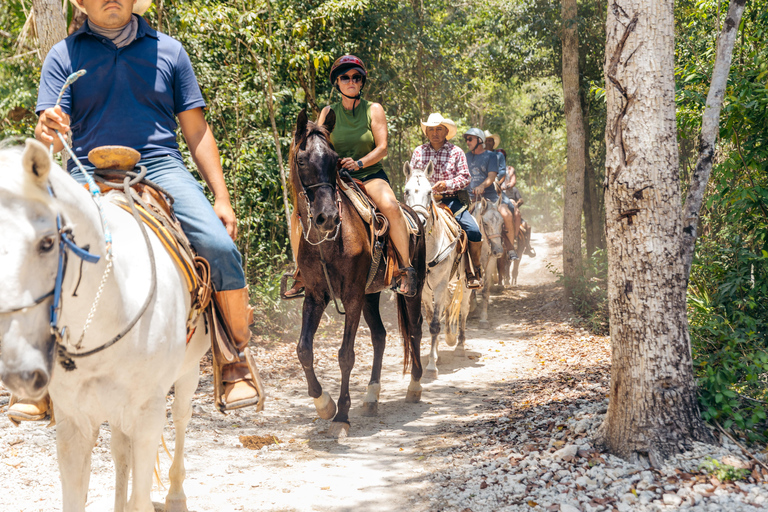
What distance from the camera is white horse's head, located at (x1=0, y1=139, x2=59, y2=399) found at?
183 centimetres

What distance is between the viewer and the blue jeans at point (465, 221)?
30.1 feet

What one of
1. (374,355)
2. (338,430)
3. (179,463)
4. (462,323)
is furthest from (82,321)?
(462,323)

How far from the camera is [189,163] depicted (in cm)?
940

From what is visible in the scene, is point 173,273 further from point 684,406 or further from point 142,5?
point 684,406

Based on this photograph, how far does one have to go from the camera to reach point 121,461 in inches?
118

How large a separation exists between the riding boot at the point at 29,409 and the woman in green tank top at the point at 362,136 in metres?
3.43

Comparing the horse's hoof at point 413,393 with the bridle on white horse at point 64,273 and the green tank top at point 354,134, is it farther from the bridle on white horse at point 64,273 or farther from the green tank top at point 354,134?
the bridle on white horse at point 64,273

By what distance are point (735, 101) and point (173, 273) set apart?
504 centimetres

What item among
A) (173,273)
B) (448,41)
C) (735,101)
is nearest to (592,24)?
(448,41)

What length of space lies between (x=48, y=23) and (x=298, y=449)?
4917 mm

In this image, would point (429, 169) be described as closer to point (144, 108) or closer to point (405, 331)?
point (405, 331)

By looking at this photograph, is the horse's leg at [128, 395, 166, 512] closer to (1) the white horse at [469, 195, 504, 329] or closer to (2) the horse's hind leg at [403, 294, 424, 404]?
(2) the horse's hind leg at [403, 294, 424, 404]

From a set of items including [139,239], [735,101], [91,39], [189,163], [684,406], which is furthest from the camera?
[189,163]

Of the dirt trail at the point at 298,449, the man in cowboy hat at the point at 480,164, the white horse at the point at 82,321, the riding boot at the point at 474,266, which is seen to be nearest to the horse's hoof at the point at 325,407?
the dirt trail at the point at 298,449
